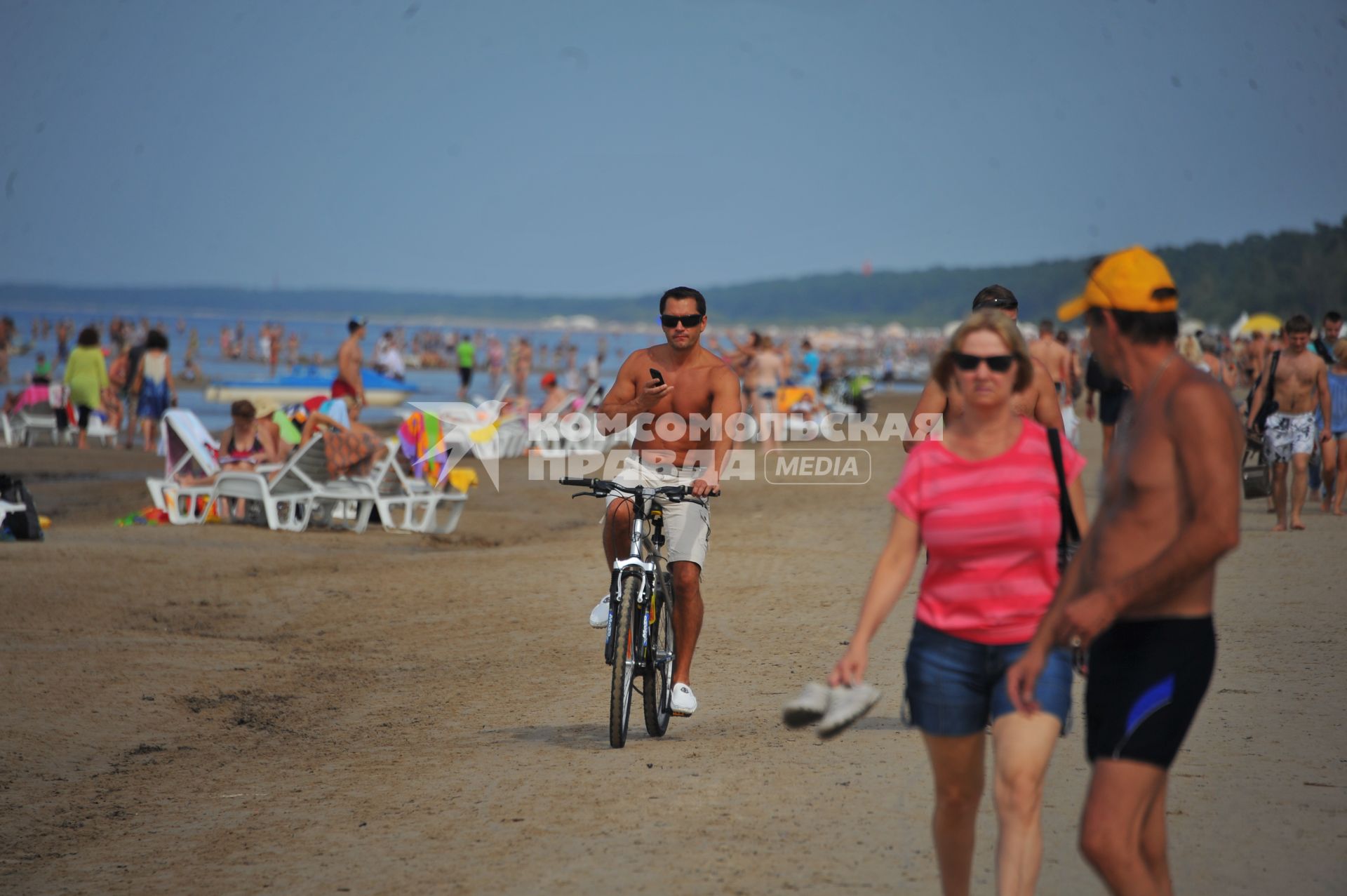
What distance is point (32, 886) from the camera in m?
4.36

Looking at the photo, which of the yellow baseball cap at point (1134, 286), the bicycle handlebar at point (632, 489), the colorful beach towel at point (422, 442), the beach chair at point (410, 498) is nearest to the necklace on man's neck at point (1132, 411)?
the yellow baseball cap at point (1134, 286)

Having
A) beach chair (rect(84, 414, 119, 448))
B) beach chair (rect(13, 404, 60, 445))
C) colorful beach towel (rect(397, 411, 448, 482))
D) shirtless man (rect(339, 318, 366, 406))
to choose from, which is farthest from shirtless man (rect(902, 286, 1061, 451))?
beach chair (rect(13, 404, 60, 445))

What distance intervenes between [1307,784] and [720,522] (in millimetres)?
9574

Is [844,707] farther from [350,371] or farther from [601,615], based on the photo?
[350,371]

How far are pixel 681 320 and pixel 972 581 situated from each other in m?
3.11

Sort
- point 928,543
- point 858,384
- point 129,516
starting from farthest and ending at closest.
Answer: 1. point 858,384
2. point 129,516
3. point 928,543

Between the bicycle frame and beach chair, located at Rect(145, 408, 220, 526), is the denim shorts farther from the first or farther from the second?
beach chair, located at Rect(145, 408, 220, 526)

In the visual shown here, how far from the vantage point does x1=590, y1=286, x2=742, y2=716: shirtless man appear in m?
6.12

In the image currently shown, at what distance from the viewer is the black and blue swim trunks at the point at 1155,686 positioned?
290 cm

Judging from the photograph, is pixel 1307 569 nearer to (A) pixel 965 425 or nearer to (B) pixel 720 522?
(B) pixel 720 522

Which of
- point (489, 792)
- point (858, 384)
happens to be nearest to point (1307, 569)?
point (489, 792)

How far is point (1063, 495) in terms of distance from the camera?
A: 344 centimetres

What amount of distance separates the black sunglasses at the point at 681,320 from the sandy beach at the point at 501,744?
5.87 ft

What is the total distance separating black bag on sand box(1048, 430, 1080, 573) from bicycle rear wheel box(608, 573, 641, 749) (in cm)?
229
